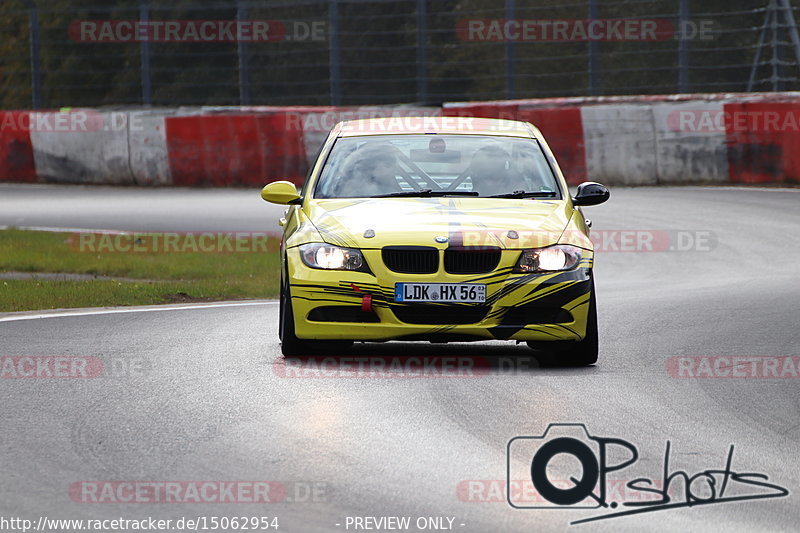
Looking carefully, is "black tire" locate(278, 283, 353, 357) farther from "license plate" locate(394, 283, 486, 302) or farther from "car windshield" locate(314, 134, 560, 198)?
"car windshield" locate(314, 134, 560, 198)

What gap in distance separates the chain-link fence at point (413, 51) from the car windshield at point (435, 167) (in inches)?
529

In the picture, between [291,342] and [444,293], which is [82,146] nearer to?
[291,342]

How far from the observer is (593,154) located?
24062mm

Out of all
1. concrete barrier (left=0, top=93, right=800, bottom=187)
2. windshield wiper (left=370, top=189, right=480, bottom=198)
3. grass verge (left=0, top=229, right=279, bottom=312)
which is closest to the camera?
windshield wiper (left=370, top=189, right=480, bottom=198)

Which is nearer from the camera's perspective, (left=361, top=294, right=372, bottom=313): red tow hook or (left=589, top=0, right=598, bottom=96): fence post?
(left=361, top=294, right=372, bottom=313): red tow hook

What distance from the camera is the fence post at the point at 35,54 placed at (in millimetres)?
28641

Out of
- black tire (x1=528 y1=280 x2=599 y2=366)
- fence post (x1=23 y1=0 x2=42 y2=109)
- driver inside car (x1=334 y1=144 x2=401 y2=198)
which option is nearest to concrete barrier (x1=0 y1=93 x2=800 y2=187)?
fence post (x1=23 y1=0 x2=42 y2=109)

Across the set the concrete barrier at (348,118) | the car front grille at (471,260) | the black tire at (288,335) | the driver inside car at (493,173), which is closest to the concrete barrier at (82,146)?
the concrete barrier at (348,118)

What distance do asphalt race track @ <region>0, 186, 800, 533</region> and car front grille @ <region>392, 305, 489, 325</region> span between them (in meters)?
0.33

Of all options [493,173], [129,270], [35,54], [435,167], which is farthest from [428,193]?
[35,54]

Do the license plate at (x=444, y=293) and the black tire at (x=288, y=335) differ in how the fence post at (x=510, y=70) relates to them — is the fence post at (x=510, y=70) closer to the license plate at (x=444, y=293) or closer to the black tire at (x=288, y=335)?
the black tire at (x=288, y=335)

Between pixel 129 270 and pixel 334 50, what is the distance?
35.8ft

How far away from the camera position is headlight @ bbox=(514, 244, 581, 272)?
31.3ft

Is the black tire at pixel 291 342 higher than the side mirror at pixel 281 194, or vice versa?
the side mirror at pixel 281 194
